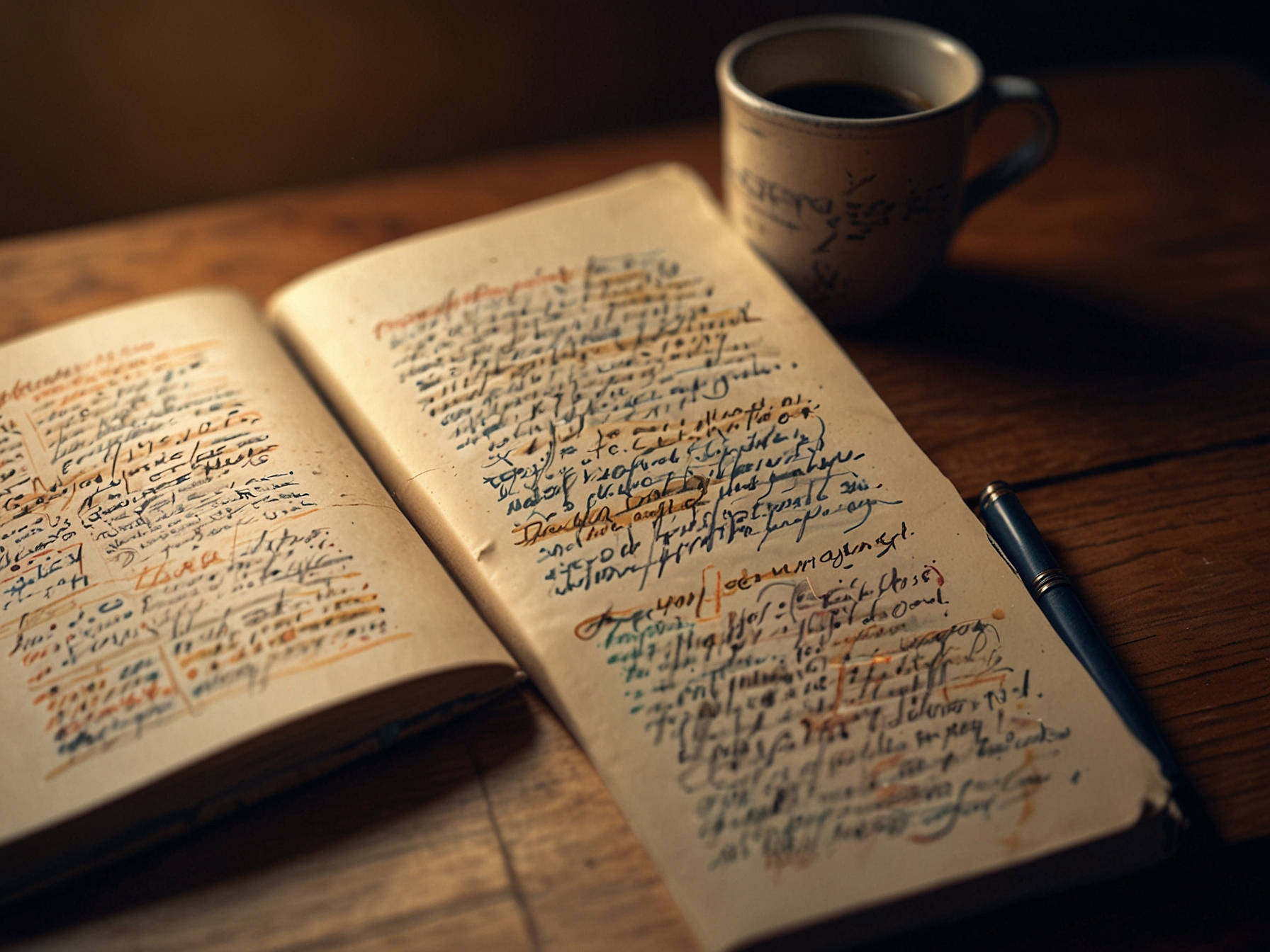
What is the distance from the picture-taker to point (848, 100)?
62 cm

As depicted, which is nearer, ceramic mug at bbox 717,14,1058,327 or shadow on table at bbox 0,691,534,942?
shadow on table at bbox 0,691,534,942

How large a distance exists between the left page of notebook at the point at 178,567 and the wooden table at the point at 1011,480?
0.16 ft

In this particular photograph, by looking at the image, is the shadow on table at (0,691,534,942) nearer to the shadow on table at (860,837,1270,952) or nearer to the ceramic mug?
the shadow on table at (860,837,1270,952)

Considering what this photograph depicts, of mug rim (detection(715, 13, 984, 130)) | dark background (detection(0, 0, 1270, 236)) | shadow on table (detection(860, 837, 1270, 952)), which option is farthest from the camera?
dark background (detection(0, 0, 1270, 236))

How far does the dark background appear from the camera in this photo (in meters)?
1.07

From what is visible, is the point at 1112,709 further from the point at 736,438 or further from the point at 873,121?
the point at 873,121

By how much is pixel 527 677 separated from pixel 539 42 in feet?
2.94

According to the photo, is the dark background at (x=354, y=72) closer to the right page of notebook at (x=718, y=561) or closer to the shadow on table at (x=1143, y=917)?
the right page of notebook at (x=718, y=561)

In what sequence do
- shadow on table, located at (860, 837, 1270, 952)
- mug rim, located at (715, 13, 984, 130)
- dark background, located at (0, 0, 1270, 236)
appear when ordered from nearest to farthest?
shadow on table, located at (860, 837, 1270, 952)
mug rim, located at (715, 13, 984, 130)
dark background, located at (0, 0, 1270, 236)

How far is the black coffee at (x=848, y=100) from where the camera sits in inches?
23.8

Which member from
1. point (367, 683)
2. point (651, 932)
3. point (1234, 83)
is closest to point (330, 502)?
point (367, 683)

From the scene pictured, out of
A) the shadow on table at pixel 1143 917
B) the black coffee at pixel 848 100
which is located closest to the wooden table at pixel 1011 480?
the shadow on table at pixel 1143 917

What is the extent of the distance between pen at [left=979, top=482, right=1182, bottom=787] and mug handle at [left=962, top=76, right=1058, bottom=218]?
217mm

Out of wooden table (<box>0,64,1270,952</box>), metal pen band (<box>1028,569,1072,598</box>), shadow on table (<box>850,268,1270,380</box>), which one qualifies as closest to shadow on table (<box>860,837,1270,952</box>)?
wooden table (<box>0,64,1270,952</box>)
